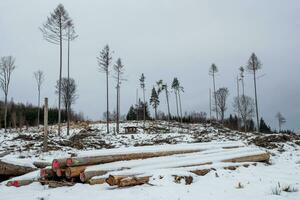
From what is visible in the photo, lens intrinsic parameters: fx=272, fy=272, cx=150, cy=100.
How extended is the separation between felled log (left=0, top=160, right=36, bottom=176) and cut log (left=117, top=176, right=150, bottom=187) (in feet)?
14.7

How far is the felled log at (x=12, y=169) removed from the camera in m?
8.77

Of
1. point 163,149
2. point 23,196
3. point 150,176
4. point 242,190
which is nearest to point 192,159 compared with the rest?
point 163,149

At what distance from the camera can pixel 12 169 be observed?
8.90 meters

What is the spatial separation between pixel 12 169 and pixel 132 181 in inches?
189

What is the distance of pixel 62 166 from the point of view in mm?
7578

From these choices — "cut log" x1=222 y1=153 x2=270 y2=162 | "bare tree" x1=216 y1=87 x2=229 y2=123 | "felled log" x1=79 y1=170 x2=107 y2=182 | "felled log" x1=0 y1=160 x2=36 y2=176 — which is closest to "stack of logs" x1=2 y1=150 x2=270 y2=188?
"felled log" x1=79 y1=170 x2=107 y2=182

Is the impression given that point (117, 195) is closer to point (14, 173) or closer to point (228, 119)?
point (14, 173)

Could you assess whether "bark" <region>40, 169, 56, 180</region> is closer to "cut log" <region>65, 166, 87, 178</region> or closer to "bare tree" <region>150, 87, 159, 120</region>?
"cut log" <region>65, 166, 87, 178</region>

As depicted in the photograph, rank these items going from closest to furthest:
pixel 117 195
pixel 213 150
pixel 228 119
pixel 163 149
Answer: pixel 117 195 < pixel 163 149 < pixel 213 150 < pixel 228 119

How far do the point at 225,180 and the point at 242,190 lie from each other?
3.92 ft

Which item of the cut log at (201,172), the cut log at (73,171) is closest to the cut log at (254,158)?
the cut log at (201,172)

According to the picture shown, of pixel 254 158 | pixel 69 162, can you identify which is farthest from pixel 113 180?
pixel 254 158

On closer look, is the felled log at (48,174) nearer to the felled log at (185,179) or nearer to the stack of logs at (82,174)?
the stack of logs at (82,174)

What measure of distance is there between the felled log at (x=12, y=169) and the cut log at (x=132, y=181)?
447 cm
